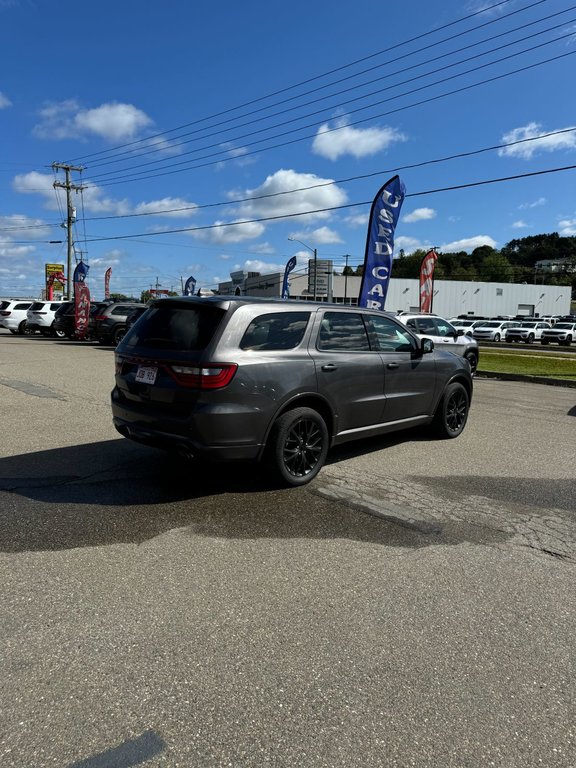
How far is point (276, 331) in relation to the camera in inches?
199

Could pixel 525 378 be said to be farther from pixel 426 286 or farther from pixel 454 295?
pixel 454 295

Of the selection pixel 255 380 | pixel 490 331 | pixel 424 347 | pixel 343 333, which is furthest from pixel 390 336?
pixel 490 331

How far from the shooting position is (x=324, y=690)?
247 cm

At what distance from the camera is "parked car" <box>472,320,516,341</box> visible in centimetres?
4281

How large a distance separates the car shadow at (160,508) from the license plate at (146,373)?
102cm

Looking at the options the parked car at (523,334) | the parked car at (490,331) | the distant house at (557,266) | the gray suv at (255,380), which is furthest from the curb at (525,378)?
the distant house at (557,266)

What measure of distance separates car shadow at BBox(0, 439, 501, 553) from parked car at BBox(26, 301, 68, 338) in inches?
954

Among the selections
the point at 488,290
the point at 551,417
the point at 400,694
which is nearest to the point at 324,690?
the point at 400,694

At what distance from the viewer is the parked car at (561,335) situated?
40812 mm

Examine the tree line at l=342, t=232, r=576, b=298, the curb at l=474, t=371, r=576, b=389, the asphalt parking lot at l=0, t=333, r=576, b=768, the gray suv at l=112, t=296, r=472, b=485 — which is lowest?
the asphalt parking lot at l=0, t=333, r=576, b=768

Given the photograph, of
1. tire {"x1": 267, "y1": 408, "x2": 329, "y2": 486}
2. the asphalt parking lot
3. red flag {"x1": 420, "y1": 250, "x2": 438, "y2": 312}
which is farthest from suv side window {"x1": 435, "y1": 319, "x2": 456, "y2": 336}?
tire {"x1": 267, "y1": 408, "x2": 329, "y2": 486}

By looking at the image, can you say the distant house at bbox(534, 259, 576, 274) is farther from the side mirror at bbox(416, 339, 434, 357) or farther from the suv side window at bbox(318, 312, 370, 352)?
the suv side window at bbox(318, 312, 370, 352)

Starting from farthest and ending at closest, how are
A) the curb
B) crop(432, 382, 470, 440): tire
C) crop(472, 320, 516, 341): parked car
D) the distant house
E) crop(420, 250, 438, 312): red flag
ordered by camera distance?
the distant house < crop(472, 320, 516, 341): parked car < crop(420, 250, 438, 312): red flag < the curb < crop(432, 382, 470, 440): tire

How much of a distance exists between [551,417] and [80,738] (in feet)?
29.5
